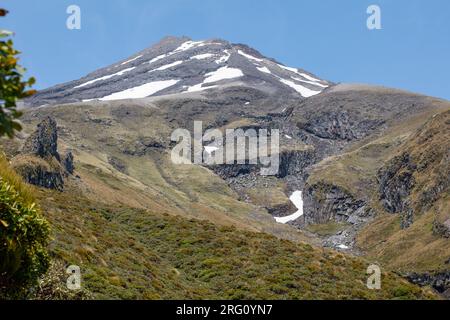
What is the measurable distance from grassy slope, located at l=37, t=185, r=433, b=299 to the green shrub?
19.8ft

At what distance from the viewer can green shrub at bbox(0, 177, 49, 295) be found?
15.6 m

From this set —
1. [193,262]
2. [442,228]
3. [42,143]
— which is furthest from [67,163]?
[193,262]

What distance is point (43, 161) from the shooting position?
147 metres

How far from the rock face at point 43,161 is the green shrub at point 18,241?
11129 cm

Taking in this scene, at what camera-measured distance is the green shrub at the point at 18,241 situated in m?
15.6

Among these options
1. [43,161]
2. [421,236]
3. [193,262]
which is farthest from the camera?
[421,236]

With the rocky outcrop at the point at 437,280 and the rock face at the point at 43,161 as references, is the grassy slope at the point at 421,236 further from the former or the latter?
the rock face at the point at 43,161

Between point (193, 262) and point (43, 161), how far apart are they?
385 ft

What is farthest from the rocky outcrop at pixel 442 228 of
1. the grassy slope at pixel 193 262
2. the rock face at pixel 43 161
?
the grassy slope at pixel 193 262

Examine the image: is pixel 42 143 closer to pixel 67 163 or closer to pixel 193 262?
pixel 67 163

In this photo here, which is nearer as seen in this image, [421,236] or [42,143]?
[421,236]
